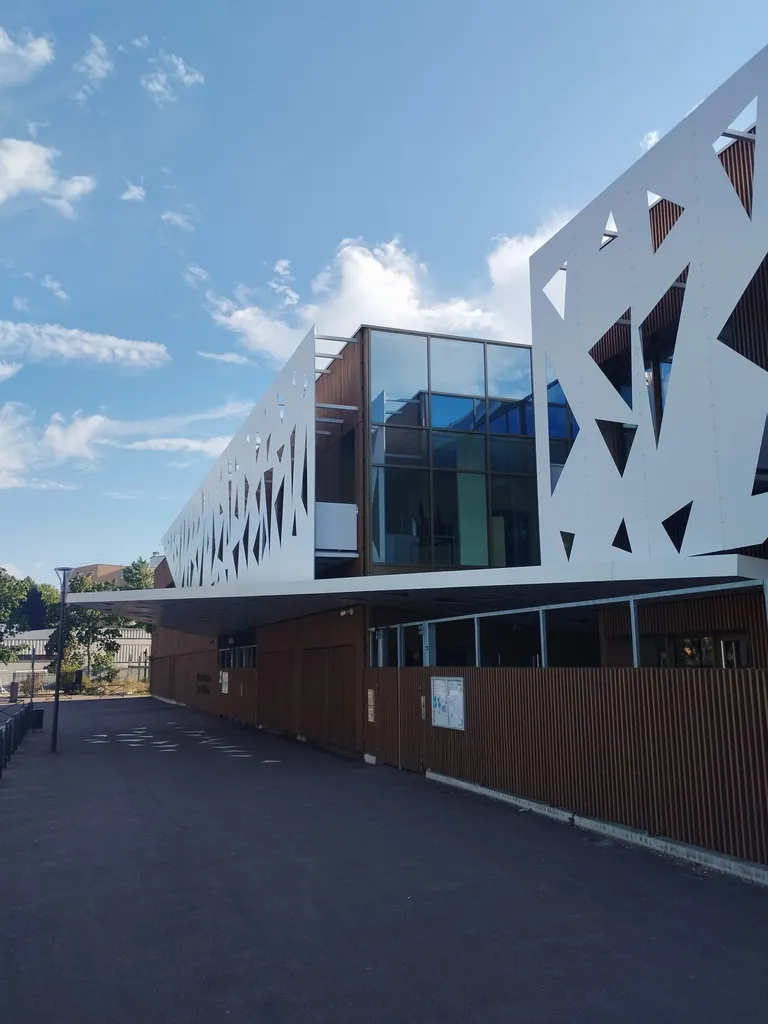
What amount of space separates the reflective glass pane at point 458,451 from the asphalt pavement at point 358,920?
987cm

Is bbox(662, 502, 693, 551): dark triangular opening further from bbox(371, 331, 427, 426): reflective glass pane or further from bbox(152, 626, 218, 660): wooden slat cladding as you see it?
bbox(152, 626, 218, 660): wooden slat cladding

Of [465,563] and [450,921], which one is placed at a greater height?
[465,563]

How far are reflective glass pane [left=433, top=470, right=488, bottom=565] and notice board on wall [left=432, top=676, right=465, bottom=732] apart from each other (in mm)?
5550

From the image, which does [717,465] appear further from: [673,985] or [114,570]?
[114,570]

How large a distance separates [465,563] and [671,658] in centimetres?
727

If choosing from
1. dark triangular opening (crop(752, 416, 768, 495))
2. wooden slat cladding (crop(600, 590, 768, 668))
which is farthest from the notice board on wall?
dark triangular opening (crop(752, 416, 768, 495))

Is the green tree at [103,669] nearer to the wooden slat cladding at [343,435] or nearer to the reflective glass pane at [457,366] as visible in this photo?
the wooden slat cladding at [343,435]

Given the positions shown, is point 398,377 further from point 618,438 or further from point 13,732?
point 13,732

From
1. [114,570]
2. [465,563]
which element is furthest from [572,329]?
[114,570]

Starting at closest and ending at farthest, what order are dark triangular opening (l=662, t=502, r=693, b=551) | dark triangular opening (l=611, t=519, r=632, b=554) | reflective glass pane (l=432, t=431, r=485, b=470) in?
1. dark triangular opening (l=662, t=502, r=693, b=551)
2. dark triangular opening (l=611, t=519, r=632, b=554)
3. reflective glass pane (l=432, t=431, r=485, b=470)

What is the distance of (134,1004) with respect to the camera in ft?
17.4

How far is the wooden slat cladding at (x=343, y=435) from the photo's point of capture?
2012 cm

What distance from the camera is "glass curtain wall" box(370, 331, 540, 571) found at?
20250 mm

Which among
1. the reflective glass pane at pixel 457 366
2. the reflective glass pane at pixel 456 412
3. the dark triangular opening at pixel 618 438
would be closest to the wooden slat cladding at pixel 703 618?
the dark triangular opening at pixel 618 438
